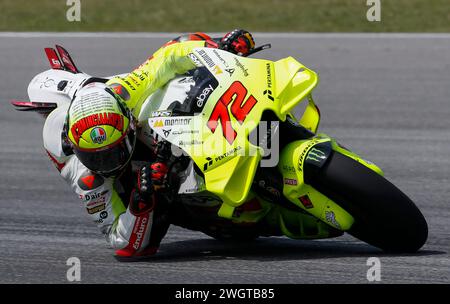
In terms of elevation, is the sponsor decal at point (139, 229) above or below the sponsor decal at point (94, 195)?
below

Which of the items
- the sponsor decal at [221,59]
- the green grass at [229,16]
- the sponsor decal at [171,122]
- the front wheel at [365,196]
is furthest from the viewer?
the green grass at [229,16]

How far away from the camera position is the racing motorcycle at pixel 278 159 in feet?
16.8

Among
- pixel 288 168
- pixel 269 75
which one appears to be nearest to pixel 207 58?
pixel 269 75

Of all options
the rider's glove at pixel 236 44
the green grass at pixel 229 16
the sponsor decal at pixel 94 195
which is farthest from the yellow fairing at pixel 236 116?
the green grass at pixel 229 16

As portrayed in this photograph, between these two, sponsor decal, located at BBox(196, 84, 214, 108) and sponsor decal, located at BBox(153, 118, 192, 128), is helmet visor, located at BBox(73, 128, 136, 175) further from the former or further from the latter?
sponsor decal, located at BBox(196, 84, 214, 108)

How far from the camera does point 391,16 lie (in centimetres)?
1399

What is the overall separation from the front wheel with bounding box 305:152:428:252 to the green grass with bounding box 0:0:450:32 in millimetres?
8399

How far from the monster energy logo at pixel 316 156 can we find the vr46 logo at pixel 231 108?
1.23ft

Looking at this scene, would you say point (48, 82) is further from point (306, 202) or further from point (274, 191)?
point (306, 202)

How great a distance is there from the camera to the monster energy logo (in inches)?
201

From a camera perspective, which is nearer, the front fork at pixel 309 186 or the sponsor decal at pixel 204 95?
the front fork at pixel 309 186

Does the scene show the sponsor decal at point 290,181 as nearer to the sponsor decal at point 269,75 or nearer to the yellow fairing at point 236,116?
the yellow fairing at point 236,116

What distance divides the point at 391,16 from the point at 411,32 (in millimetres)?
907

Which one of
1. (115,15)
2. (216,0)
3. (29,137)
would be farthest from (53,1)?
(29,137)
